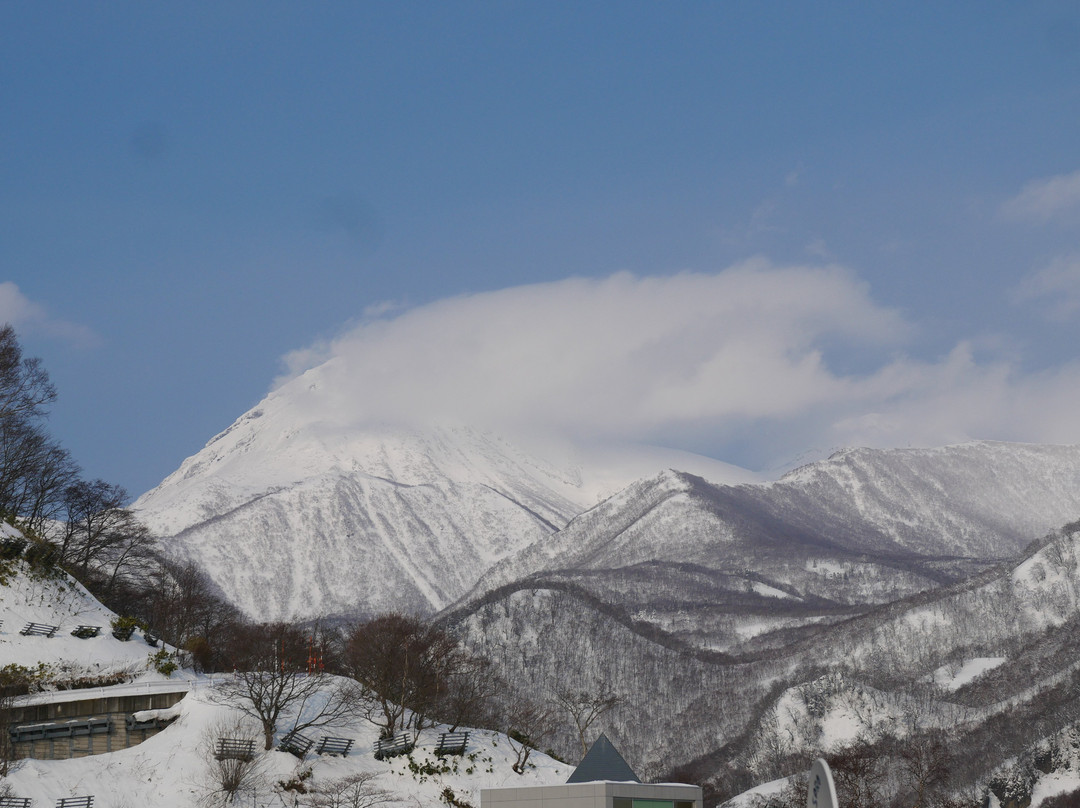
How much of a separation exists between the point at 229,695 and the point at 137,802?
10820 millimetres

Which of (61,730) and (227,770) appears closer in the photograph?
(227,770)

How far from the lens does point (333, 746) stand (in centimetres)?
7281

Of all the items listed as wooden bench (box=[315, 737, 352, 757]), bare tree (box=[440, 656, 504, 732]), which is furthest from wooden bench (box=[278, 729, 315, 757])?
bare tree (box=[440, 656, 504, 732])

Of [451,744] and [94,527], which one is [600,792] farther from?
[94,527]

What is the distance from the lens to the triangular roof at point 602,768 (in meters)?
62.6

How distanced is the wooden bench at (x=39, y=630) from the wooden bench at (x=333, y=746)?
747 inches

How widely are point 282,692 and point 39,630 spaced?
16.2 meters

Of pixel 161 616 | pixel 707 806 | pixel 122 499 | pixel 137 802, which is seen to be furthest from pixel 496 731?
pixel 707 806

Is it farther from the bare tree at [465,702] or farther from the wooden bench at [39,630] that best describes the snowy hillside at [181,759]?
the bare tree at [465,702]

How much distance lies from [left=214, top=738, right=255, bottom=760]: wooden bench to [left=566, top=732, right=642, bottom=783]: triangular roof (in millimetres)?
18948

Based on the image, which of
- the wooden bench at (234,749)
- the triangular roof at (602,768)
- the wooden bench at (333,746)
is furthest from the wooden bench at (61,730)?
the triangular roof at (602,768)

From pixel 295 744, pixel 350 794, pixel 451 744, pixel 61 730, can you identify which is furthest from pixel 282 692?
pixel 61 730

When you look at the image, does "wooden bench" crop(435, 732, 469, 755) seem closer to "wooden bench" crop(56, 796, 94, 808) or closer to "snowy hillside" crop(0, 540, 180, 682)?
"snowy hillside" crop(0, 540, 180, 682)

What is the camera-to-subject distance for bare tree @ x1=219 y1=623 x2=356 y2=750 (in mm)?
70312
